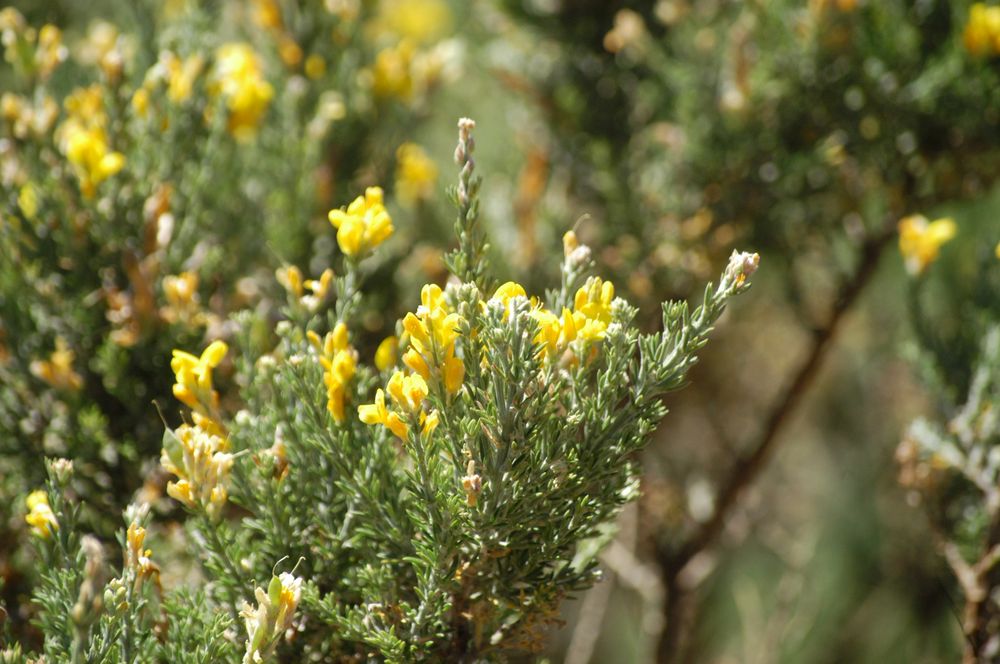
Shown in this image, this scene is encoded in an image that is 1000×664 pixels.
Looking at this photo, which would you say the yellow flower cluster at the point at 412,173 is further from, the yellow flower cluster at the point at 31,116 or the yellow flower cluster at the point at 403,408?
the yellow flower cluster at the point at 403,408

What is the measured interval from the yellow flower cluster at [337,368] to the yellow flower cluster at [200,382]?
0.41ft

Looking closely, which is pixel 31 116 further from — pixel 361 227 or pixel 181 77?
pixel 361 227

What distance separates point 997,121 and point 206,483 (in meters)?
1.54

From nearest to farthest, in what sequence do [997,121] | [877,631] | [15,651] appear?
[15,651] → [997,121] → [877,631]

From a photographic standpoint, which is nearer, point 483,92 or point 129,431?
point 129,431

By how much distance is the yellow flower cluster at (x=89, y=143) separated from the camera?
127cm

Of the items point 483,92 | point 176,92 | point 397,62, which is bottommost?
point 176,92

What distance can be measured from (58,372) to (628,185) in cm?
118

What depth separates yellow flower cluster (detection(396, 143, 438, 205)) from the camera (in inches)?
72.3

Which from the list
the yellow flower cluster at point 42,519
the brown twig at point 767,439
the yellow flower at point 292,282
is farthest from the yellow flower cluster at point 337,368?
the brown twig at point 767,439

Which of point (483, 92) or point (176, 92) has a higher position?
point (483, 92)

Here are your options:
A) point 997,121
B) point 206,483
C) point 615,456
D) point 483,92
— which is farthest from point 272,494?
point 483,92

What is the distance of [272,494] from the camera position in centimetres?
99

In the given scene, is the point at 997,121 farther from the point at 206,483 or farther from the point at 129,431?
the point at 129,431
